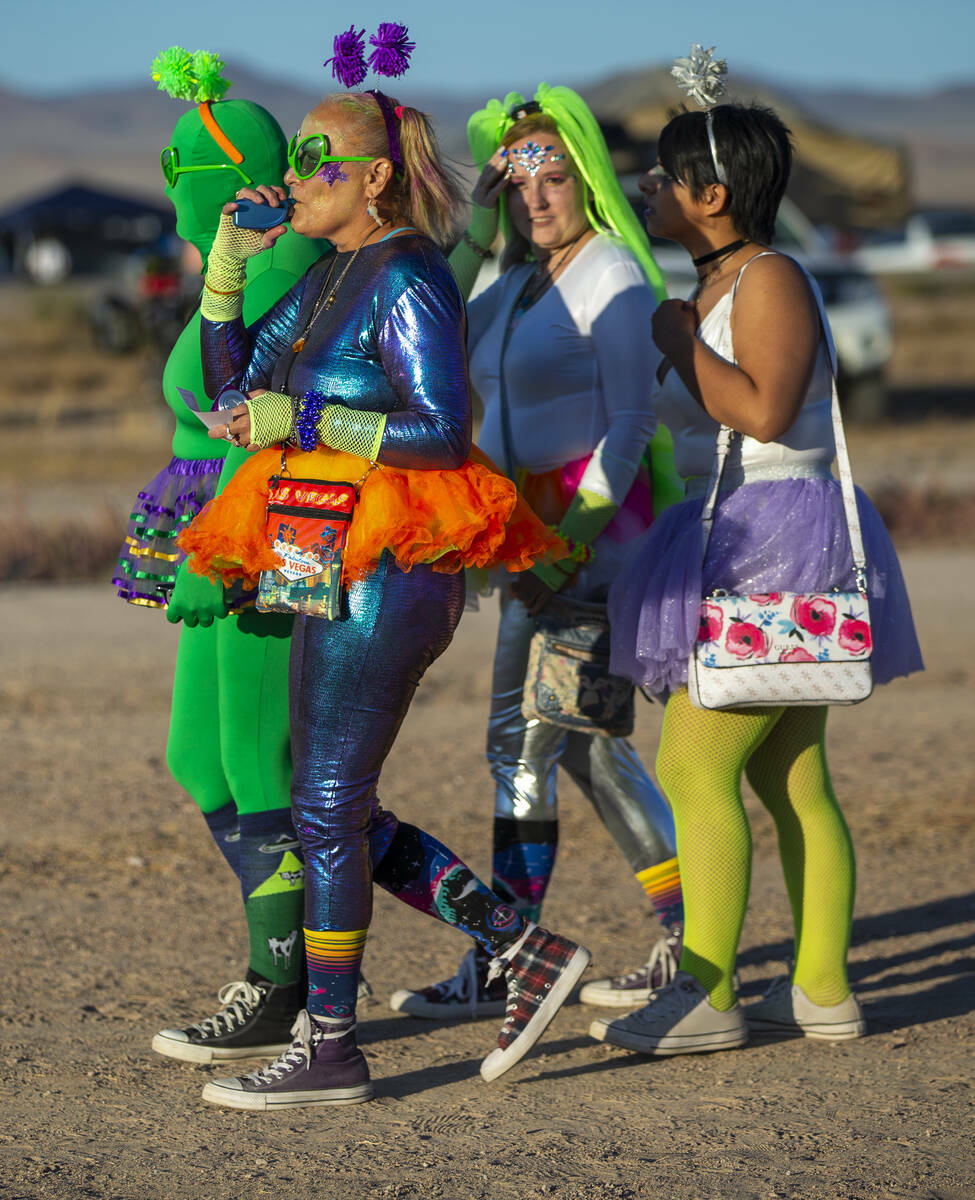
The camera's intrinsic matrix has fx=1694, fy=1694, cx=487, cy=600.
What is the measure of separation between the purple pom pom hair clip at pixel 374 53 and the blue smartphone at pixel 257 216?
1.16 feet

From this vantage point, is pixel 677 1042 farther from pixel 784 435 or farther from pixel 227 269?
pixel 227 269

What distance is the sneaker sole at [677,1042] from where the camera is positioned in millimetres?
3510

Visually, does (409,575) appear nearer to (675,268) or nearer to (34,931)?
(34,931)

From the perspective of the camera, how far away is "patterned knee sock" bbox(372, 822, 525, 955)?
3326mm

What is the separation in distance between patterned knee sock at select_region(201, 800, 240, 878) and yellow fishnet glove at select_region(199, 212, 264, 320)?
1.07 meters

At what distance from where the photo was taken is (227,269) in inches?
125

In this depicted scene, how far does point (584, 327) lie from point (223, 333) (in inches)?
34.6

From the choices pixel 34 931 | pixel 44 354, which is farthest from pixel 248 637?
pixel 44 354

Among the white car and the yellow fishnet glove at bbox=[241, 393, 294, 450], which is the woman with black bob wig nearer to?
the yellow fishnet glove at bbox=[241, 393, 294, 450]

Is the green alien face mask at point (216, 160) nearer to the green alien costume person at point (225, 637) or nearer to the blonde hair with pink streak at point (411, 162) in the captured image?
the green alien costume person at point (225, 637)

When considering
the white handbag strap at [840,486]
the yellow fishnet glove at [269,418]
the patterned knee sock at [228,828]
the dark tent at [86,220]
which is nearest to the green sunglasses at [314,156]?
the yellow fishnet glove at [269,418]

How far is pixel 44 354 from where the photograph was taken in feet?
84.4

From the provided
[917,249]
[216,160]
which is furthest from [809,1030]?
[917,249]

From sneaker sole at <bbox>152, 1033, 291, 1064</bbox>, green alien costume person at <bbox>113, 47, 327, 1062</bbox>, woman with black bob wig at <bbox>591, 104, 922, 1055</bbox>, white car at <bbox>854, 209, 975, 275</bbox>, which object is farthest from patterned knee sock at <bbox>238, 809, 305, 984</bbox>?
white car at <bbox>854, 209, 975, 275</bbox>
